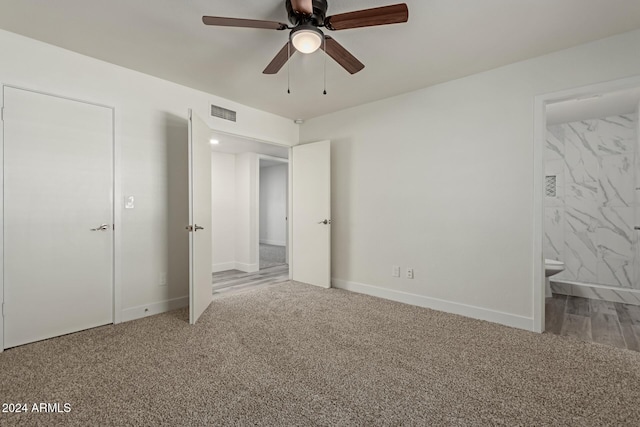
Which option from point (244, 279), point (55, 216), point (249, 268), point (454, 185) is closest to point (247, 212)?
point (249, 268)

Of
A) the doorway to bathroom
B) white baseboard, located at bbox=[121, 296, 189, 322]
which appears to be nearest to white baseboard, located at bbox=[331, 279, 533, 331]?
the doorway to bathroom

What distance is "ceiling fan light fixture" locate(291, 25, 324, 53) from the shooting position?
1.89 metres

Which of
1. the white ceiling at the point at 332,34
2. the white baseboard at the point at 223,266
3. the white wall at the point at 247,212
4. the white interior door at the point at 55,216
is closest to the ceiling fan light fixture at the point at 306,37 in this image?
the white ceiling at the point at 332,34

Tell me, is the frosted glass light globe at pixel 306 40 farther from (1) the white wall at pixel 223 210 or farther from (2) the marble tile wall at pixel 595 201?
(1) the white wall at pixel 223 210

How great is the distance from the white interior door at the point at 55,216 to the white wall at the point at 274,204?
6.03 metres

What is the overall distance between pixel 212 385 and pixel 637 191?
17.2 feet

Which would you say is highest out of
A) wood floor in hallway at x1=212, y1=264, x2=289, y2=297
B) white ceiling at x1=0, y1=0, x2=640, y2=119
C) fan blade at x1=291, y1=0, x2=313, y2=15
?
white ceiling at x1=0, y1=0, x2=640, y2=119

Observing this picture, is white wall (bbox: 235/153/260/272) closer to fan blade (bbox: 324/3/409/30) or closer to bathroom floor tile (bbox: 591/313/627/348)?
fan blade (bbox: 324/3/409/30)

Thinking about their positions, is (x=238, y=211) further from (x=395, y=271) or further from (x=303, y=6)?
(x=303, y=6)

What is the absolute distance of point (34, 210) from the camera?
2.54 m

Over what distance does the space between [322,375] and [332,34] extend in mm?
2528

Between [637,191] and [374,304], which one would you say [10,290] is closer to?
[374,304]

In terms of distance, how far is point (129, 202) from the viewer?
3.08 meters

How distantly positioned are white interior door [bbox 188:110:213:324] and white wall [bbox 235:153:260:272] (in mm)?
2051
